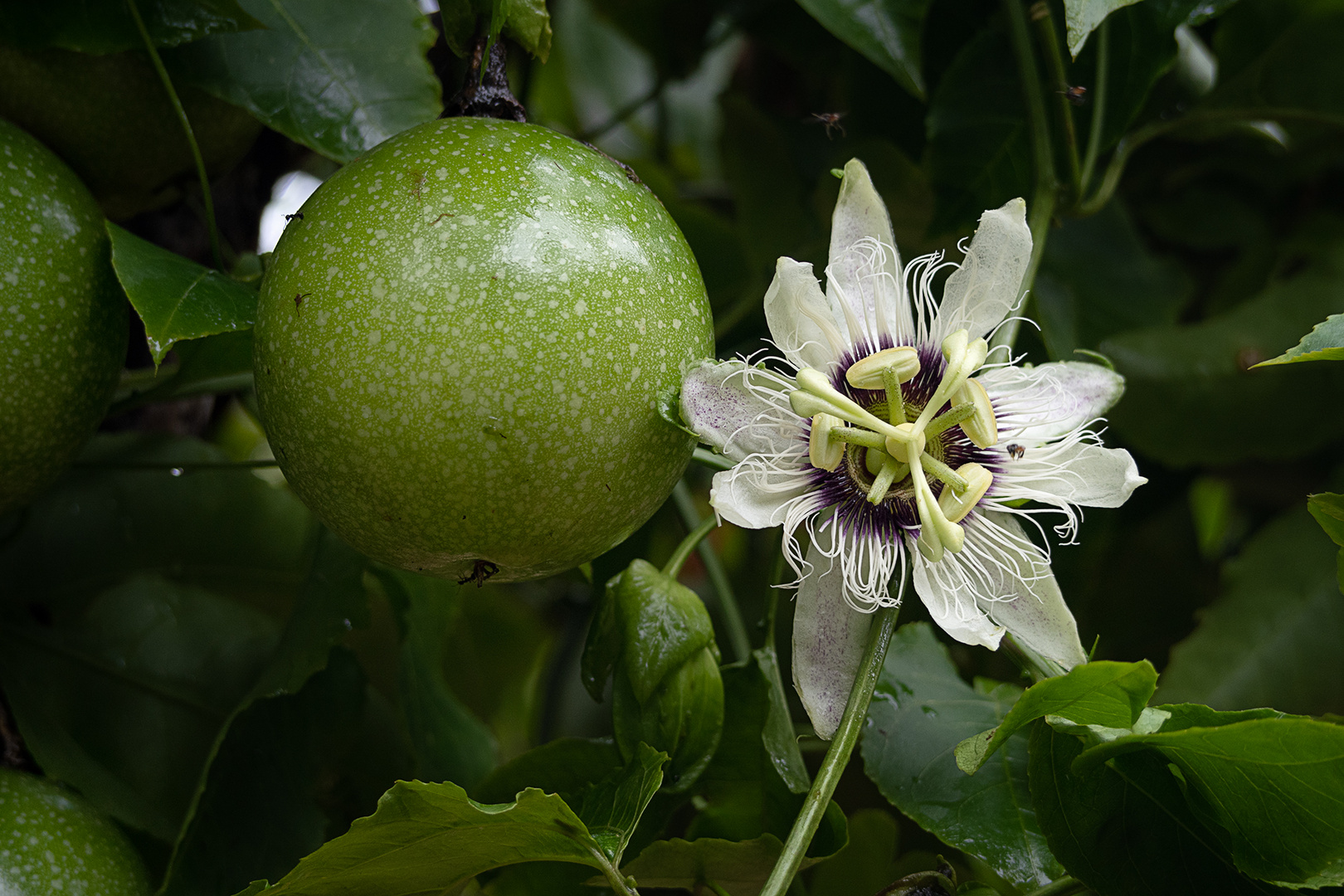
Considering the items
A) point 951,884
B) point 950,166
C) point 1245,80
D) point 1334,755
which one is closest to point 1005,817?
point 951,884

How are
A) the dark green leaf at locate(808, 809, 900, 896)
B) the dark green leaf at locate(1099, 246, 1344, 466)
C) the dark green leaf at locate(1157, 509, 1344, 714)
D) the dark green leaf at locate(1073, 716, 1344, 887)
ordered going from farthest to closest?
the dark green leaf at locate(1099, 246, 1344, 466) < the dark green leaf at locate(1157, 509, 1344, 714) < the dark green leaf at locate(808, 809, 900, 896) < the dark green leaf at locate(1073, 716, 1344, 887)

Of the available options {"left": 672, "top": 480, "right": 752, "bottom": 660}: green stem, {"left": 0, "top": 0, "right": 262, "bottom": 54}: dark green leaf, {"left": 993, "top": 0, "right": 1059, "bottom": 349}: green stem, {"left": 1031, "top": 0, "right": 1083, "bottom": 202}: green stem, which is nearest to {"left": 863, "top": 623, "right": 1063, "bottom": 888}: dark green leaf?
{"left": 672, "top": 480, "right": 752, "bottom": 660}: green stem

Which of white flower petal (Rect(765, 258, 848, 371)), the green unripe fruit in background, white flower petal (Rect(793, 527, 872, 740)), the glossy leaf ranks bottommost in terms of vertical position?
white flower petal (Rect(793, 527, 872, 740))

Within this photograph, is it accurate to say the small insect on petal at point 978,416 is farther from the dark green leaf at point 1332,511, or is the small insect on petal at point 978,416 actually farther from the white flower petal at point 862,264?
the dark green leaf at point 1332,511

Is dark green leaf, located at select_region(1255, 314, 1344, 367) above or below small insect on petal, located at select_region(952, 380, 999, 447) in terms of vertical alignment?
above

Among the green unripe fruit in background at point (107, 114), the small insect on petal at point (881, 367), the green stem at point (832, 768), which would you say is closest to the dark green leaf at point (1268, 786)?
the green stem at point (832, 768)

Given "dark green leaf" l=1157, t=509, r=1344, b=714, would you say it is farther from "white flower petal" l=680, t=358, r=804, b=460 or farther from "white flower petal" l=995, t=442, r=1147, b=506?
"white flower petal" l=680, t=358, r=804, b=460
